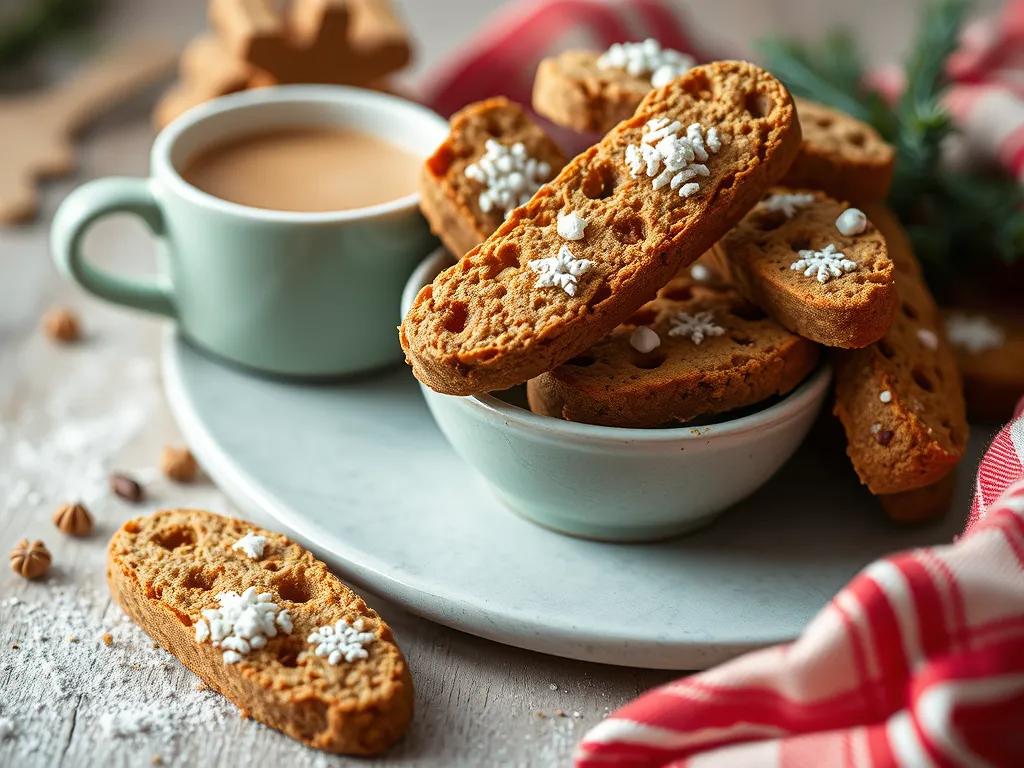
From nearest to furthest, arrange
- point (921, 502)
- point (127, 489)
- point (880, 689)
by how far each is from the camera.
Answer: point (880, 689)
point (921, 502)
point (127, 489)

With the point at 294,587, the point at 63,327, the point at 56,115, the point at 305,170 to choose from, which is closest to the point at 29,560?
the point at 294,587

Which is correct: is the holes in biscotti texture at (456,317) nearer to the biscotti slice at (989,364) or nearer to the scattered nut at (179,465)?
the scattered nut at (179,465)

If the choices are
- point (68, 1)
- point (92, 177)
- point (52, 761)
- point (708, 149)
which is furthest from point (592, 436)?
point (68, 1)

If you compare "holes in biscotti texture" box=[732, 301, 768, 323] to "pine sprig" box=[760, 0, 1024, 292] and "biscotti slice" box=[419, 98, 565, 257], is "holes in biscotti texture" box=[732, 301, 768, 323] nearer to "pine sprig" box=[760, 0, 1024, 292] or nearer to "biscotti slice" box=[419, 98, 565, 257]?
"biscotti slice" box=[419, 98, 565, 257]

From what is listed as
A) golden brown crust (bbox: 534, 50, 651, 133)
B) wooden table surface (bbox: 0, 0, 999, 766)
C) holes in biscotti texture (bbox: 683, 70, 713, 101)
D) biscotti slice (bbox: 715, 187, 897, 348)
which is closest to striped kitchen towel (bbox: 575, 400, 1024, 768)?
wooden table surface (bbox: 0, 0, 999, 766)

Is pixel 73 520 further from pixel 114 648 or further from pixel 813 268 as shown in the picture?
pixel 813 268

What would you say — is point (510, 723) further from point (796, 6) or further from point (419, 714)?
point (796, 6)
